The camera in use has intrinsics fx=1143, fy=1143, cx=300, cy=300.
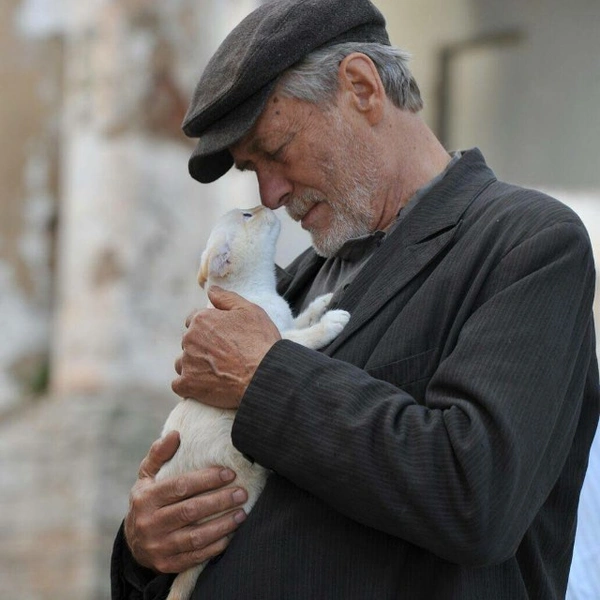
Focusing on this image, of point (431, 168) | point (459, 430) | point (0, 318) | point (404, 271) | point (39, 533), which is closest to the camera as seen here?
point (459, 430)

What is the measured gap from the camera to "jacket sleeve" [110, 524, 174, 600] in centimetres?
189

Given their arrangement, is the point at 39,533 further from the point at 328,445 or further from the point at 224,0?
the point at 328,445

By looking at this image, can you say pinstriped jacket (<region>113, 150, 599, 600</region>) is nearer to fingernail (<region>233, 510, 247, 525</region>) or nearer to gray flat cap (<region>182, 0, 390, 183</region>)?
fingernail (<region>233, 510, 247, 525</region>)

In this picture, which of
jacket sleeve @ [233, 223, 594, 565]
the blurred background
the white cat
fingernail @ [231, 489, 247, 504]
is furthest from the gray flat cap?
the blurred background

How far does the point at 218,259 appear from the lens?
7.13ft

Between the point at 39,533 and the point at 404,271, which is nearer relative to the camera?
the point at 404,271

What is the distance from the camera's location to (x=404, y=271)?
5.69 ft

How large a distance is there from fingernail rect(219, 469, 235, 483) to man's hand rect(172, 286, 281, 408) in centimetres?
11

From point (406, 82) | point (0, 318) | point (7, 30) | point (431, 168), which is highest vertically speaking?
point (406, 82)

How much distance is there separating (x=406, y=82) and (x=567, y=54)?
2.56 metres

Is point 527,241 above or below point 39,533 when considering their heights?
above

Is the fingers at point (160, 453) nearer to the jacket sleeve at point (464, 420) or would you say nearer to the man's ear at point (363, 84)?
the jacket sleeve at point (464, 420)

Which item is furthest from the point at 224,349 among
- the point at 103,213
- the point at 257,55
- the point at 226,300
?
the point at 103,213

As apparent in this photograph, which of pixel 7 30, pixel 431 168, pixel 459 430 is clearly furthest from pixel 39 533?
pixel 459 430
